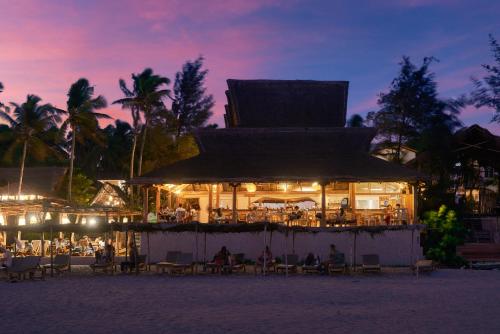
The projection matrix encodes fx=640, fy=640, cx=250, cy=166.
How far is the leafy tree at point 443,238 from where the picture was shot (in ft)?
96.9

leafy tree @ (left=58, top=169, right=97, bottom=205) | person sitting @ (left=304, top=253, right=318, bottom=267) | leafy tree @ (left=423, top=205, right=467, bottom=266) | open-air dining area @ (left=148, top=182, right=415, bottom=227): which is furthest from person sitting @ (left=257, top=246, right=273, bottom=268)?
leafy tree @ (left=58, top=169, right=97, bottom=205)

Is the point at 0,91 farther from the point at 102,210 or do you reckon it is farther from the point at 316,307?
the point at 316,307

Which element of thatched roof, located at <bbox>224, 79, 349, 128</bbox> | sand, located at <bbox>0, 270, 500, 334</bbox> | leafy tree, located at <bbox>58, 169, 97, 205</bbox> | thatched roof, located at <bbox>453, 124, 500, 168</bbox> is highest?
thatched roof, located at <bbox>224, 79, 349, 128</bbox>

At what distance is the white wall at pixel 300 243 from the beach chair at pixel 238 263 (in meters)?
1.07

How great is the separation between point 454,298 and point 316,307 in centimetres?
412

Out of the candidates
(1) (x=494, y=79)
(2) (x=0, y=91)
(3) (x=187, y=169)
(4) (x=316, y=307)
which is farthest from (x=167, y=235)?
(2) (x=0, y=91)

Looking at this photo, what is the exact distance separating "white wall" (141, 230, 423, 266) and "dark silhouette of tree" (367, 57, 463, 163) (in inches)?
687

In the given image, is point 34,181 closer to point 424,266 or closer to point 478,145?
point 478,145

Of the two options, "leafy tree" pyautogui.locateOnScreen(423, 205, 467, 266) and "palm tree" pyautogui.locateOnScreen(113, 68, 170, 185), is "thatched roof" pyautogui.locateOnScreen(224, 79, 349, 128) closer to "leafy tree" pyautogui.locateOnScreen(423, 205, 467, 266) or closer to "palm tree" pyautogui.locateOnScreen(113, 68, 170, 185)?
"leafy tree" pyautogui.locateOnScreen(423, 205, 467, 266)

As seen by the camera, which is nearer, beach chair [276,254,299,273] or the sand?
the sand

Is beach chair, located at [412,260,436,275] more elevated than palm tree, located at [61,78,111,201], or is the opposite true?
palm tree, located at [61,78,111,201]

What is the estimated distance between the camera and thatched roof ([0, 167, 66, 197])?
52.3m

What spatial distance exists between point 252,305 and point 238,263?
33.2 feet

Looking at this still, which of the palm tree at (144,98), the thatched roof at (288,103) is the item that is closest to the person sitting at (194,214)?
the thatched roof at (288,103)
